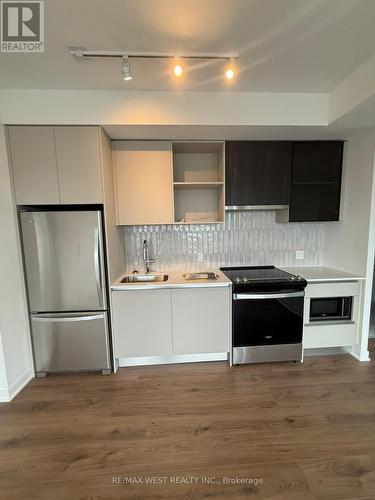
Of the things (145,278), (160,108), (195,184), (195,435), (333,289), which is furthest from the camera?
(145,278)

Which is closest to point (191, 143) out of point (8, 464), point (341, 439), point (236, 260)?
point (236, 260)

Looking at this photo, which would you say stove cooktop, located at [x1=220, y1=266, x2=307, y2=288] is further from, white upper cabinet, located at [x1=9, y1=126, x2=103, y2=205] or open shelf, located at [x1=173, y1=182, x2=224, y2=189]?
white upper cabinet, located at [x1=9, y1=126, x2=103, y2=205]

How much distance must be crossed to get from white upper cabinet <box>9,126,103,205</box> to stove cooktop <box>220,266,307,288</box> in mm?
1640

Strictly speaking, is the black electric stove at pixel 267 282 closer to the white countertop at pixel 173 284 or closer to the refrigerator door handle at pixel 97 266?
the white countertop at pixel 173 284

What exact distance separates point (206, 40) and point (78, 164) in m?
1.42

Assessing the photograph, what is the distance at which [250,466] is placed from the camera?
1.49m

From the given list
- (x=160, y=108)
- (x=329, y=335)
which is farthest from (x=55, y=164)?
(x=329, y=335)

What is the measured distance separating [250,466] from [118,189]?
2556 millimetres

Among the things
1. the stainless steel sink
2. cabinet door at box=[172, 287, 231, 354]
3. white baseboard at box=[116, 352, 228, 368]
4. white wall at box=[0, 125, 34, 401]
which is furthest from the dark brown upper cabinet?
white wall at box=[0, 125, 34, 401]

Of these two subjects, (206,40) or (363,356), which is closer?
(206,40)

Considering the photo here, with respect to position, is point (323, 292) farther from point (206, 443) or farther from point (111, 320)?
point (111, 320)

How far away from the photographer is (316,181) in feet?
8.77

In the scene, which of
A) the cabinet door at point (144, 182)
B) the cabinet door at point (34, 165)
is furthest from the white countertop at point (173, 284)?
the cabinet door at point (34, 165)

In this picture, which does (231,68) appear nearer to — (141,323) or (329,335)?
(141,323)
